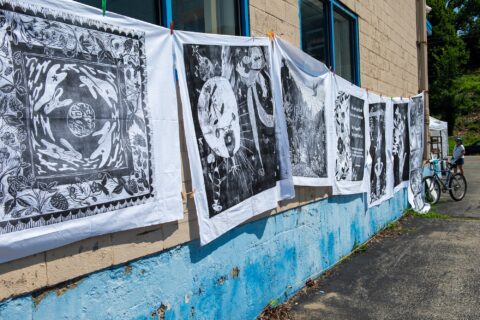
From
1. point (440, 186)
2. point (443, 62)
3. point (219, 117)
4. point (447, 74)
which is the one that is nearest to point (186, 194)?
point (219, 117)

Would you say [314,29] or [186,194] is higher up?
[314,29]

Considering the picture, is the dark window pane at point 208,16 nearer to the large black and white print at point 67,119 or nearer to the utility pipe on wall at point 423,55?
the large black and white print at point 67,119

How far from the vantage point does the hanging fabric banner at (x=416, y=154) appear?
28.1 ft

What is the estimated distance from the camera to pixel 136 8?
2885 millimetres

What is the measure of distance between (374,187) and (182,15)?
15.1 feet

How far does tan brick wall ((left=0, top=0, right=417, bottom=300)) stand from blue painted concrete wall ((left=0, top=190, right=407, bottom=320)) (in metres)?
0.08

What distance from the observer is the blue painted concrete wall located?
2363 millimetres

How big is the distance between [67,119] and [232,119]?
1505 millimetres

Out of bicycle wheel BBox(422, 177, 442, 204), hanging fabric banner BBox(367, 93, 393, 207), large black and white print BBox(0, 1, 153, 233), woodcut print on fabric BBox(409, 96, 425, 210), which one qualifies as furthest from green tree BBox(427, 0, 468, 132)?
large black and white print BBox(0, 1, 153, 233)

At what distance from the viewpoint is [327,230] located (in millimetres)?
5270

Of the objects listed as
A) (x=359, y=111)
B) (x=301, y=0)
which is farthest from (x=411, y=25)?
(x=301, y=0)

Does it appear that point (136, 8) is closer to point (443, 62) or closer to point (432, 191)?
point (432, 191)

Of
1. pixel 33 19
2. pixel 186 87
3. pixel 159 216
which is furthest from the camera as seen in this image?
pixel 186 87

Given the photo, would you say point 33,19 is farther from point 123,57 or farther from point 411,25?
point 411,25
